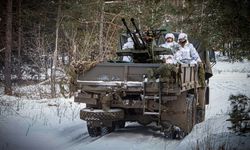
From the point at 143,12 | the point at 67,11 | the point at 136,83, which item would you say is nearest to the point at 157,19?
the point at 143,12

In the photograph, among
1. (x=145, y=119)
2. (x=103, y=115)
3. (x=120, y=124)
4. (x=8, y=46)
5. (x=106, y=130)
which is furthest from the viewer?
(x=8, y=46)

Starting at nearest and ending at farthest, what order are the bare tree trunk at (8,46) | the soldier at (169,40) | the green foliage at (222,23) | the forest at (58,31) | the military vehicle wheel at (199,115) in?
the green foliage at (222,23)
the military vehicle wheel at (199,115)
the soldier at (169,40)
the bare tree trunk at (8,46)
the forest at (58,31)

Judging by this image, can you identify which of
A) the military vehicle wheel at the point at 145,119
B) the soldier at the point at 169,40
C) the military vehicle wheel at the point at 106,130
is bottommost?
the military vehicle wheel at the point at 106,130

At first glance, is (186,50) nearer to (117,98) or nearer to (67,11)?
(117,98)

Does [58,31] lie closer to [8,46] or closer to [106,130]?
[8,46]

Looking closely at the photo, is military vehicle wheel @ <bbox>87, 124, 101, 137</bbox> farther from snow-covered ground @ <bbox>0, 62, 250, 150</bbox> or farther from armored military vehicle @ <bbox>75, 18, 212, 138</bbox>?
snow-covered ground @ <bbox>0, 62, 250, 150</bbox>

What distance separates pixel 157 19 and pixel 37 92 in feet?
26.1

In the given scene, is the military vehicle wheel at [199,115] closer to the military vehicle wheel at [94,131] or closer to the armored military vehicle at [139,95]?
the armored military vehicle at [139,95]

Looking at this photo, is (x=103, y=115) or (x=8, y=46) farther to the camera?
(x=8, y=46)

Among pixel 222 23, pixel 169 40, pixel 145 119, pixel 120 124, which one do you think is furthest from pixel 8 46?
pixel 222 23

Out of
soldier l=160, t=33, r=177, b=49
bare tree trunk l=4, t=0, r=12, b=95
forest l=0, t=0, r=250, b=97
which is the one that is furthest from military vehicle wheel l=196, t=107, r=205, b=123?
bare tree trunk l=4, t=0, r=12, b=95

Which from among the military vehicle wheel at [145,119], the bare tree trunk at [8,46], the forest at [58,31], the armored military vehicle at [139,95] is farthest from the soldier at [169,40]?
the bare tree trunk at [8,46]

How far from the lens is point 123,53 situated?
1057 centimetres

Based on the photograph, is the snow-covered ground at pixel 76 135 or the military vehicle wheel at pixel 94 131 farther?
the military vehicle wheel at pixel 94 131
